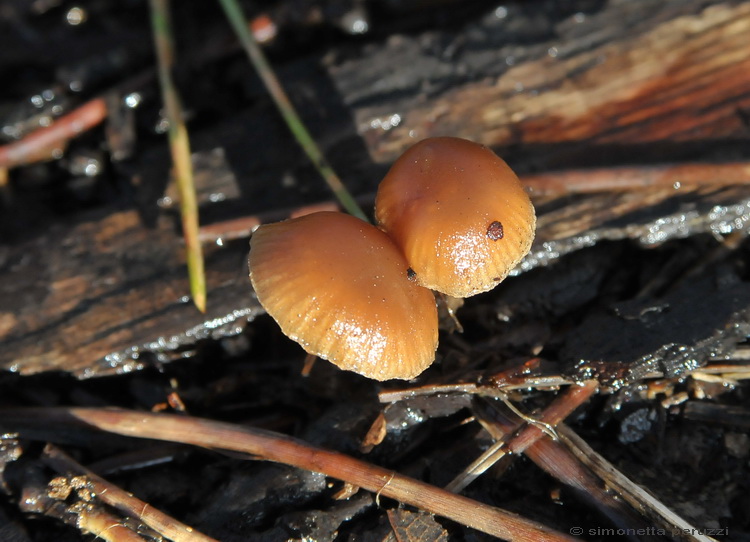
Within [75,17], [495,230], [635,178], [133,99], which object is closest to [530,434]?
[495,230]

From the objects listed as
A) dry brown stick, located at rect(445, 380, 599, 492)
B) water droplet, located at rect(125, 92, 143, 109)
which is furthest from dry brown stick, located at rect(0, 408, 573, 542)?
water droplet, located at rect(125, 92, 143, 109)

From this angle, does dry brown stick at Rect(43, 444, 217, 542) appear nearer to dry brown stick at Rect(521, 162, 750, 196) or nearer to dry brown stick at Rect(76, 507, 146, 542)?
dry brown stick at Rect(76, 507, 146, 542)

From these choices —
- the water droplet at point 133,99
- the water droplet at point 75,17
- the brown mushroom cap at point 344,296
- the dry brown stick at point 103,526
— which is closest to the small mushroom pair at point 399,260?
the brown mushroom cap at point 344,296

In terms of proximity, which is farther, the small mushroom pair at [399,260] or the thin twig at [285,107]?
the thin twig at [285,107]

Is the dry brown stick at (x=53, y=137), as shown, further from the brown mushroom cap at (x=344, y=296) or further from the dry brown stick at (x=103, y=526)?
the dry brown stick at (x=103, y=526)

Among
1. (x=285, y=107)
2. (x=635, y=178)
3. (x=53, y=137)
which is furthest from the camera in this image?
(x=53, y=137)

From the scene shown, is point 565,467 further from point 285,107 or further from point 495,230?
point 285,107

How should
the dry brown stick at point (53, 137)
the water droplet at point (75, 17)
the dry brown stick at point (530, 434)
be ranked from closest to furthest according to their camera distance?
1. the dry brown stick at point (530, 434)
2. the dry brown stick at point (53, 137)
3. the water droplet at point (75, 17)
